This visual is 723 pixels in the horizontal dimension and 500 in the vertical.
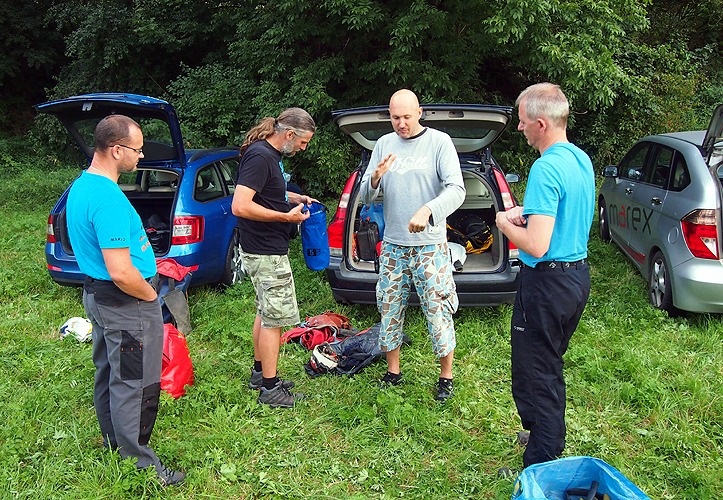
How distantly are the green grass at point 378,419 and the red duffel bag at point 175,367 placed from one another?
0.09 m

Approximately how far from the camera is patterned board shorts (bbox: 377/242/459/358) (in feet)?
10.8

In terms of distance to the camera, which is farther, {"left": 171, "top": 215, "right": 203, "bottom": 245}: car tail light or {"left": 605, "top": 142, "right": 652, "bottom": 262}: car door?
{"left": 605, "top": 142, "right": 652, "bottom": 262}: car door

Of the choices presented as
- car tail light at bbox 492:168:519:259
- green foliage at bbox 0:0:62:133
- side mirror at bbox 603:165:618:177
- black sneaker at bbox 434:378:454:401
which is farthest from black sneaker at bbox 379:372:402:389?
green foliage at bbox 0:0:62:133

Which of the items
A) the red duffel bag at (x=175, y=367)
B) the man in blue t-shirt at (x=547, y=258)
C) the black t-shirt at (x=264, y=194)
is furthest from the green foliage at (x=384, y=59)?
the red duffel bag at (x=175, y=367)

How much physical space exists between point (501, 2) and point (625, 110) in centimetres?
429

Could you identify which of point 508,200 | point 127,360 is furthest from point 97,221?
point 508,200

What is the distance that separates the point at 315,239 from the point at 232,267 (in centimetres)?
215

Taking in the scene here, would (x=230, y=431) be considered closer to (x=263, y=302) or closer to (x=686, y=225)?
(x=263, y=302)

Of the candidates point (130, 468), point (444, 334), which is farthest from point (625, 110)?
point (130, 468)

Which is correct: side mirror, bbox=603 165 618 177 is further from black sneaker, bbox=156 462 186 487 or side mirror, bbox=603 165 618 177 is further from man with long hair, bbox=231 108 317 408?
black sneaker, bbox=156 462 186 487

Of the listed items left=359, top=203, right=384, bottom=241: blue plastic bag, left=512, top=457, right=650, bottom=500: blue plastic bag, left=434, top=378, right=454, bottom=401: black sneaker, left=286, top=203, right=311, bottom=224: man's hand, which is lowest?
left=434, top=378, right=454, bottom=401: black sneaker

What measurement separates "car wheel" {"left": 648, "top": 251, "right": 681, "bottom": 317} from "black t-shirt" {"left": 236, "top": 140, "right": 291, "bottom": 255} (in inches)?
124

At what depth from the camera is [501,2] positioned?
7.45 meters

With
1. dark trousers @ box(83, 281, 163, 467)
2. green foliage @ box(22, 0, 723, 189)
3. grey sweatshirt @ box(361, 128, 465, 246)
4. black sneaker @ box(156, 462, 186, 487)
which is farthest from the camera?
green foliage @ box(22, 0, 723, 189)
